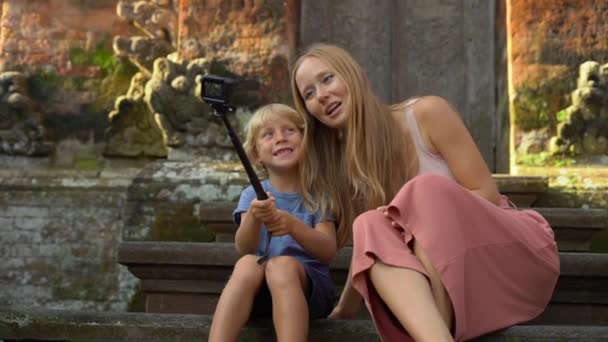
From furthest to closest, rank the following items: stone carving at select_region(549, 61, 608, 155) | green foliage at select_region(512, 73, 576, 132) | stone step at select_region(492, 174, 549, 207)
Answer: green foliage at select_region(512, 73, 576, 132)
stone carving at select_region(549, 61, 608, 155)
stone step at select_region(492, 174, 549, 207)

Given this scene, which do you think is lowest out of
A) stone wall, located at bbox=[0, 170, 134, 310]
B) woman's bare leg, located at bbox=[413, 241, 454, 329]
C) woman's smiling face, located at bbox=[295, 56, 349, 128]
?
stone wall, located at bbox=[0, 170, 134, 310]

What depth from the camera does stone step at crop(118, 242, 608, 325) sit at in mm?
2764

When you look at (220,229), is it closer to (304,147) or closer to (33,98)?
(304,147)

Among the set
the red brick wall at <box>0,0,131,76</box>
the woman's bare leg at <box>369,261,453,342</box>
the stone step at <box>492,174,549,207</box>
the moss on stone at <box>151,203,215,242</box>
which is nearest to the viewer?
the woman's bare leg at <box>369,261,453,342</box>

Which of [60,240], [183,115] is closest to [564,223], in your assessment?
[183,115]

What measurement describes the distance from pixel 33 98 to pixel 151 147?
28.0 inches

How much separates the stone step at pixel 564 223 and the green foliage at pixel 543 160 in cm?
82

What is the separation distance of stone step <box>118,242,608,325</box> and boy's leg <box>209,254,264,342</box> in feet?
1.89

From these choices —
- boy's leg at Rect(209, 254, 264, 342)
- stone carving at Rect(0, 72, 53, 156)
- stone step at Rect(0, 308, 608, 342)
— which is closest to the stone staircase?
stone step at Rect(0, 308, 608, 342)

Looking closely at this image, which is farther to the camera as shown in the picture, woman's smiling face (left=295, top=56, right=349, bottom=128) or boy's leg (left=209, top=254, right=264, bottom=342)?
woman's smiling face (left=295, top=56, right=349, bottom=128)

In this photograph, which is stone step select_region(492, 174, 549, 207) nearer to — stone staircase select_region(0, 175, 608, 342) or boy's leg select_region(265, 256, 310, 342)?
stone staircase select_region(0, 175, 608, 342)

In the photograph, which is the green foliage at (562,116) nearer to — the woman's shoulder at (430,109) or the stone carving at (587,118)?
the stone carving at (587,118)

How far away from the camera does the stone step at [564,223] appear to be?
327cm

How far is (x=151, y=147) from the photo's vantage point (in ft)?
15.1
